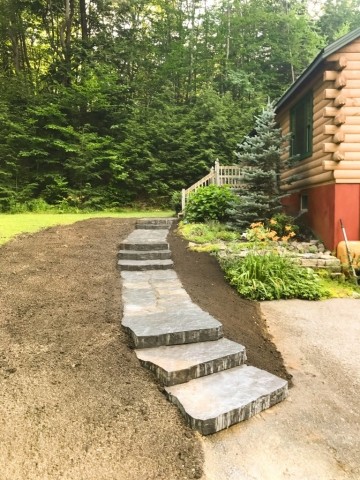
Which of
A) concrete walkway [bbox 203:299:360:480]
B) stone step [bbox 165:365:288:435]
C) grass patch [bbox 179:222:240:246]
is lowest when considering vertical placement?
concrete walkway [bbox 203:299:360:480]

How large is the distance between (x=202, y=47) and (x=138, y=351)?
75.1 feet

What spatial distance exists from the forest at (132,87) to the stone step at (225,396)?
43.4 feet

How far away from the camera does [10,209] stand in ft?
47.0

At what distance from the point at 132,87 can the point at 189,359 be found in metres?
18.4

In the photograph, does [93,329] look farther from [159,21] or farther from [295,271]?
[159,21]

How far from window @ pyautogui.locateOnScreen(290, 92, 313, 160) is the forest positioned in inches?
262

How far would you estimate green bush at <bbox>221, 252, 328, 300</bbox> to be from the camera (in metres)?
5.76

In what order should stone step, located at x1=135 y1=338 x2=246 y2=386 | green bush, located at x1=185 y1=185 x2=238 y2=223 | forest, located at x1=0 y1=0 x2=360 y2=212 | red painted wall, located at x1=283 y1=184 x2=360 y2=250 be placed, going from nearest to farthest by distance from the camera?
stone step, located at x1=135 y1=338 x2=246 y2=386, red painted wall, located at x1=283 y1=184 x2=360 y2=250, green bush, located at x1=185 y1=185 x2=238 y2=223, forest, located at x1=0 y1=0 x2=360 y2=212

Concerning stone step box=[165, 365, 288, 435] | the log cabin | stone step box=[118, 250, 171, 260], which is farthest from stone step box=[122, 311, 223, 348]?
the log cabin

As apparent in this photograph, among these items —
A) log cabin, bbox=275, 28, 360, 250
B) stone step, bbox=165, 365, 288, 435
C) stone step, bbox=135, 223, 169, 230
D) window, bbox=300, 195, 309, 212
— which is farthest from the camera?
stone step, bbox=135, 223, 169, 230

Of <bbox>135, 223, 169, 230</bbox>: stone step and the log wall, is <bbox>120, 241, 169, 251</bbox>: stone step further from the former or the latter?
the log wall

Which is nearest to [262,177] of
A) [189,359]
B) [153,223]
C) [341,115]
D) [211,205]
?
[211,205]

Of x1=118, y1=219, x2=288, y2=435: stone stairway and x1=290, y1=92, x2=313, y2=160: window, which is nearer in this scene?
x1=118, y1=219, x2=288, y2=435: stone stairway

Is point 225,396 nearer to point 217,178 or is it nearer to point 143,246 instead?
point 143,246
